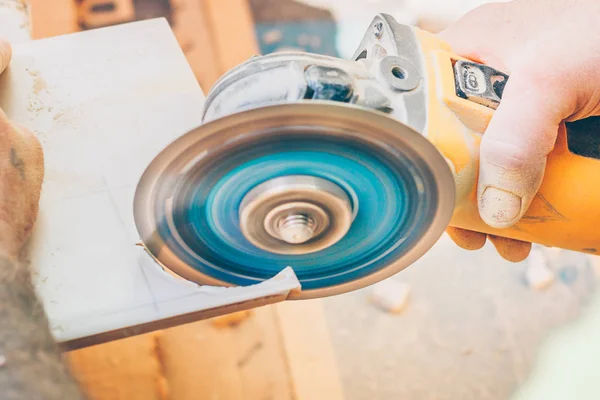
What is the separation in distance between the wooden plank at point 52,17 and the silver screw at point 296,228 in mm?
1190

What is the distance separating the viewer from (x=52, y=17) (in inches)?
70.7

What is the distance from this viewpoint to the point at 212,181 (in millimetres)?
936

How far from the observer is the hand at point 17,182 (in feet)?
3.24

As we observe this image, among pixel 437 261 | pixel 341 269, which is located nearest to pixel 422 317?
pixel 437 261

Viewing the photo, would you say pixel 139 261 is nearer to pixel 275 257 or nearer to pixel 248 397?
pixel 275 257

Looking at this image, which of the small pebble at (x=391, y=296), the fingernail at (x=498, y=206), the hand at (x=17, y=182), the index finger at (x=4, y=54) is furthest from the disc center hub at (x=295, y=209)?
the small pebble at (x=391, y=296)

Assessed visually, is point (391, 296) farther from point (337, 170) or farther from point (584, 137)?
point (337, 170)

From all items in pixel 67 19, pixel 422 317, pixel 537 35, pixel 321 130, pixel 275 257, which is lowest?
pixel 422 317

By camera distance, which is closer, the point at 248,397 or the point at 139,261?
the point at 139,261

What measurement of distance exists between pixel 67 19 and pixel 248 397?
130 cm

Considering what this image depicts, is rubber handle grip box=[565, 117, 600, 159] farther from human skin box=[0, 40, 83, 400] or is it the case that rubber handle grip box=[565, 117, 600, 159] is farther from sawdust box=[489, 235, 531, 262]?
human skin box=[0, 40, 83, 400]

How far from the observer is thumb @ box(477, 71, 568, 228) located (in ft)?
3.26

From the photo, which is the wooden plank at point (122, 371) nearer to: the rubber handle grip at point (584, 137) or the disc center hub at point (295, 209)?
the disc center hub at point (295, 209)

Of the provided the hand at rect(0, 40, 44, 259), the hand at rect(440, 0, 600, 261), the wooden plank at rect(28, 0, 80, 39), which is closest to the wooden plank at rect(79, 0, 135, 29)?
the wooden plank at rect(28, 0, 80, 39)
